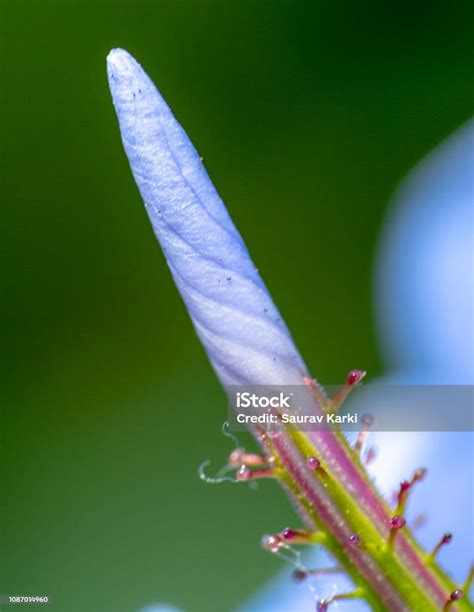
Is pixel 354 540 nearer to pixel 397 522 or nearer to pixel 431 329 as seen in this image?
pixel 397 522

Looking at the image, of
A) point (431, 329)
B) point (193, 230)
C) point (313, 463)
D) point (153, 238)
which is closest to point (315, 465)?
point (313, 463)

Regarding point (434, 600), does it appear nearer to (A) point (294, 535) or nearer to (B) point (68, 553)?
(A) point (294, 535)

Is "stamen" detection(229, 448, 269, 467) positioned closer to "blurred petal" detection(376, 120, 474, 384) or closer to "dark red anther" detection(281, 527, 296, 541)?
"dark red anther" detection(281, 527, 296, 541)

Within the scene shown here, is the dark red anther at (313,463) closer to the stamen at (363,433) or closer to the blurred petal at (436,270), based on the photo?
the stamen at (363,433)

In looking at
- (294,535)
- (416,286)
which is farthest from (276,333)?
(416,286)

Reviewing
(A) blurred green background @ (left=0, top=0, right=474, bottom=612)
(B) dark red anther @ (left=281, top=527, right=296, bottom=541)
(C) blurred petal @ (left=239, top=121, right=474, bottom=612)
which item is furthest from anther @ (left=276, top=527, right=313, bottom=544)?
(A) blurred green background @ (left=0, top=0, right=474, bottom=612)

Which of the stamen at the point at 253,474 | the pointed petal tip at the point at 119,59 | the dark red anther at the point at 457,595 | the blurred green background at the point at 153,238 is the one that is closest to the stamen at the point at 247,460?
the stamen at the point at 253,474
